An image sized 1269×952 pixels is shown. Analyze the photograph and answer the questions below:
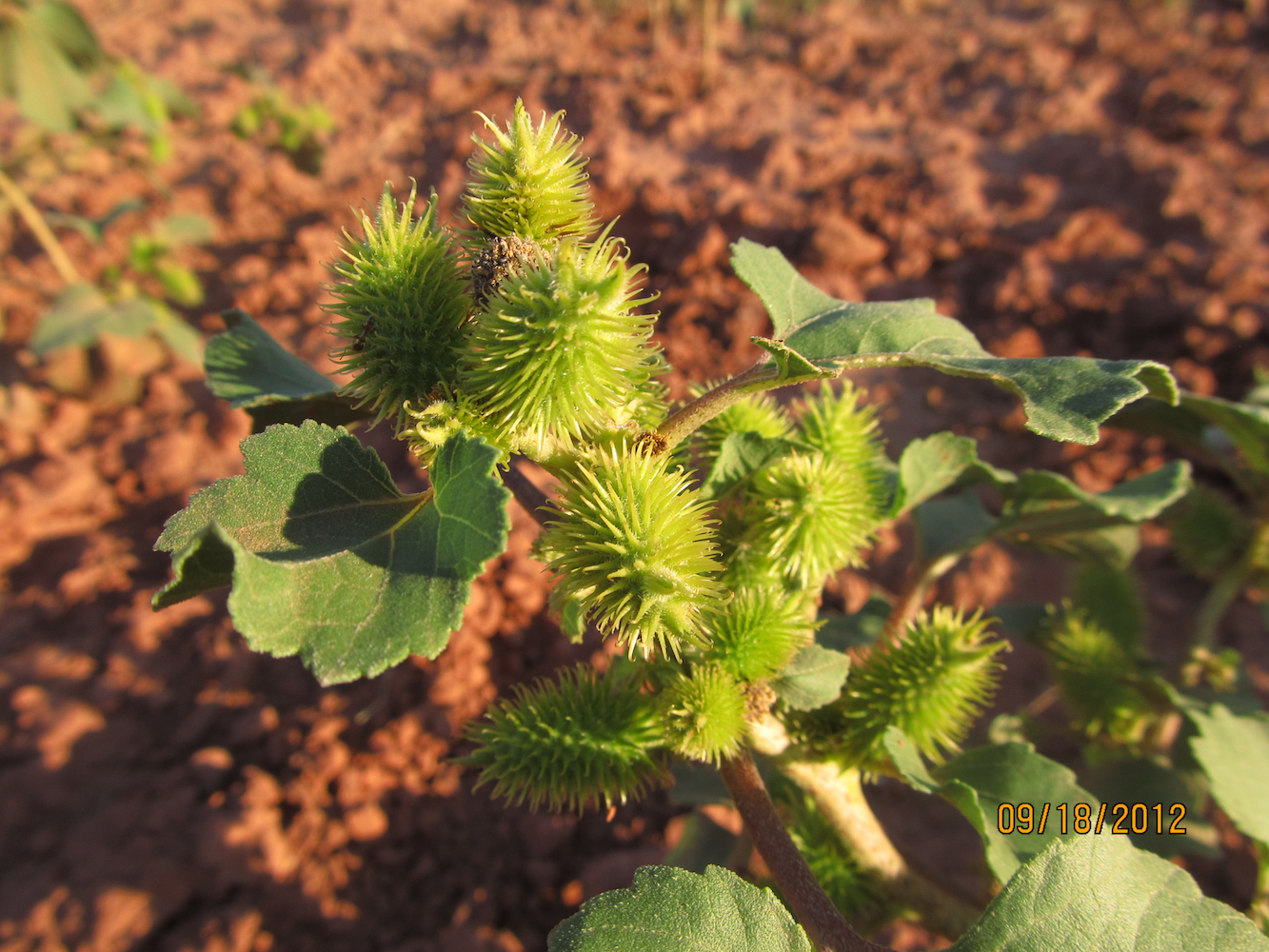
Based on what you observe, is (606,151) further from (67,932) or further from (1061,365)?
(67,932)

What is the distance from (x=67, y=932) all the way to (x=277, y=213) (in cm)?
371

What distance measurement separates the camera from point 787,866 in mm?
1062

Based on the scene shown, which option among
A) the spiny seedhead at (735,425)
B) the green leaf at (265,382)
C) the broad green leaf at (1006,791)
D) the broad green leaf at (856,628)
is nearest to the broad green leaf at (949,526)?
the broad green leaf at (856,628)

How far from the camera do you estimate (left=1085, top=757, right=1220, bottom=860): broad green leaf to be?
1.57 metres

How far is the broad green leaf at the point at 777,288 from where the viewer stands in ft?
3.53

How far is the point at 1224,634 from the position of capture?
8.38ft

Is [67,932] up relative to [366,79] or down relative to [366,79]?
down

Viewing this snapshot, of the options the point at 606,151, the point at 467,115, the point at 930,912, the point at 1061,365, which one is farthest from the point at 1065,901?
the point at 467,115

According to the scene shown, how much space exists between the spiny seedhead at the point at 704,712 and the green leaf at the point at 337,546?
16.0 inches

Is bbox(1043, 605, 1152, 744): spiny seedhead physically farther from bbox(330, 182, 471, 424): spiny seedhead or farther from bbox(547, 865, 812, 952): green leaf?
bbox(330, 182, 471, 424): spiny seedhead

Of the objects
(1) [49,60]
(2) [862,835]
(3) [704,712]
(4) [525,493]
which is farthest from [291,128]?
(2) [862,835]

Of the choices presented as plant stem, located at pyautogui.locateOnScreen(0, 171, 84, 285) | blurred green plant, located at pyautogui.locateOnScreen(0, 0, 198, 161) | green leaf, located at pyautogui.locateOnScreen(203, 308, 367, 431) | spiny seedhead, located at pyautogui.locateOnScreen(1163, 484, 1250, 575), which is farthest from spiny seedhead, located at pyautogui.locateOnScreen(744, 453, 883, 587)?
blurred green plant, located at pyautogui.locateOnScreen(0, 0, 198, 161)

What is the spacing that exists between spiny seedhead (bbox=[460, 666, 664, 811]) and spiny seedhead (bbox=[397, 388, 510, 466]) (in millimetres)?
439

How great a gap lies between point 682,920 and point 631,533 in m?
0.49
